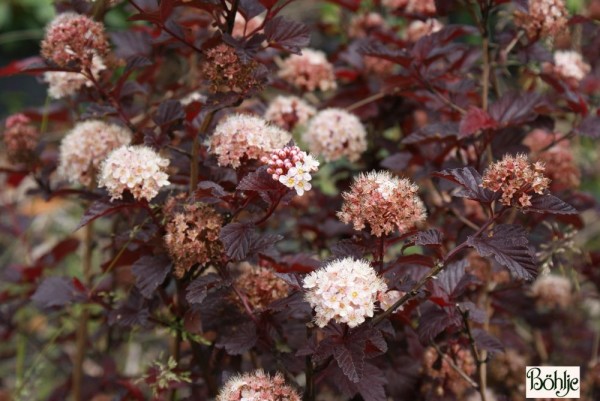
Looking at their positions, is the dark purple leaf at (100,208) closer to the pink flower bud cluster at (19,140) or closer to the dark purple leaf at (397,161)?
the pink flower bud cluster at (19,140)

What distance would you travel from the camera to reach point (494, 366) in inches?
74.9

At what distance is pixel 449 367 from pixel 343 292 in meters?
0.55

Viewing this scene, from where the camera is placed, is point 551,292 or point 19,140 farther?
point 551,292

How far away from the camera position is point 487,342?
1.46m

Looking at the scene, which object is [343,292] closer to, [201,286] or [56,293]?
[201,286]

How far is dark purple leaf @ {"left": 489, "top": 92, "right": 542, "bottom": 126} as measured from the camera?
5.30ft

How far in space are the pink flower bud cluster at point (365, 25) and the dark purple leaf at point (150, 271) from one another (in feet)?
3.68

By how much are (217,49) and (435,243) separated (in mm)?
532

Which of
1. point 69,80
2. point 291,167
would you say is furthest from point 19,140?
point 291,167

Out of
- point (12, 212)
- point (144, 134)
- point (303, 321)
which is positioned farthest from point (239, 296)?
point (12, 212)

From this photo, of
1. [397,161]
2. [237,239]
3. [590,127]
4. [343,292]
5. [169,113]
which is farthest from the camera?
[397,161]

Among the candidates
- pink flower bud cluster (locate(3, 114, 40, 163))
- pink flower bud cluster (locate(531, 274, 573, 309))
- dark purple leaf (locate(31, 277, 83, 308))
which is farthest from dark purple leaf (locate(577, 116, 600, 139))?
pink flower bud cluster (locate(3, 114, 40, 163))

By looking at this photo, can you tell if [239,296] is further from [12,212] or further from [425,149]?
[12,212]

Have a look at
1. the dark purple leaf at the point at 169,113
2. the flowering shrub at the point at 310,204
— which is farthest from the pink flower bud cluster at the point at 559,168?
the dark purple leaf at the point at 169,113
